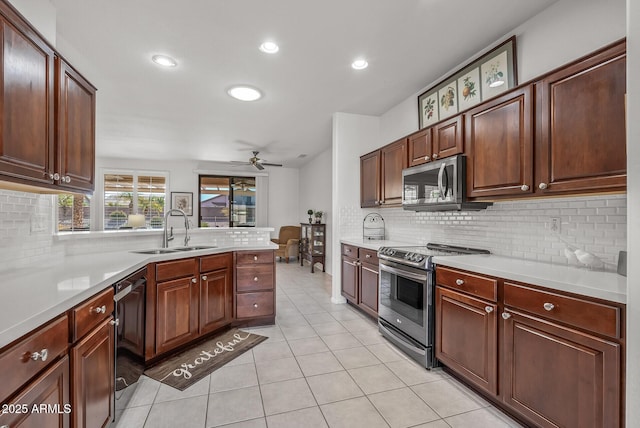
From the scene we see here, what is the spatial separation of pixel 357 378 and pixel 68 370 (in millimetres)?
1788

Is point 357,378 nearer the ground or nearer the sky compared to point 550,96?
nearer the ground

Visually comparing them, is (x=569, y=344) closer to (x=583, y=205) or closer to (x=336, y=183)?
(x=583, y=205)

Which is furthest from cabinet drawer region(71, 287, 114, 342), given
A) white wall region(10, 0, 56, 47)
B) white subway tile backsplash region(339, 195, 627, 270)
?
white subway tile backsplash region(339, 195, 627, 270)

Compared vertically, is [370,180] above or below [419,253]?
above

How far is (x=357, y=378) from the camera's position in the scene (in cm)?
223

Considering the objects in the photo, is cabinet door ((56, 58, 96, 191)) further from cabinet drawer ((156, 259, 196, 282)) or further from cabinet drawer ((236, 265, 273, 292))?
cabinet drawer ((236, 265, 273, 292))

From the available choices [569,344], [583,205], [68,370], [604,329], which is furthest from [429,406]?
[68,370]

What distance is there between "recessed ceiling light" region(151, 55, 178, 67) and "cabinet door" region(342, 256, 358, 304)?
2.93m

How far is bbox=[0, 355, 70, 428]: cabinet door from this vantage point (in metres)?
0.87

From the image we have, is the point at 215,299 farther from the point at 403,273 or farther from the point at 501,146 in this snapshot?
the point at 501,146

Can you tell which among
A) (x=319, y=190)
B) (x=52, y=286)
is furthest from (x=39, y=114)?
(x=319, y=190)

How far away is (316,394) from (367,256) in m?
1.70

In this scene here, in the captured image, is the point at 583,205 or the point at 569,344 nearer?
the point at 569,344

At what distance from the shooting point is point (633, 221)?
1.16 meters
